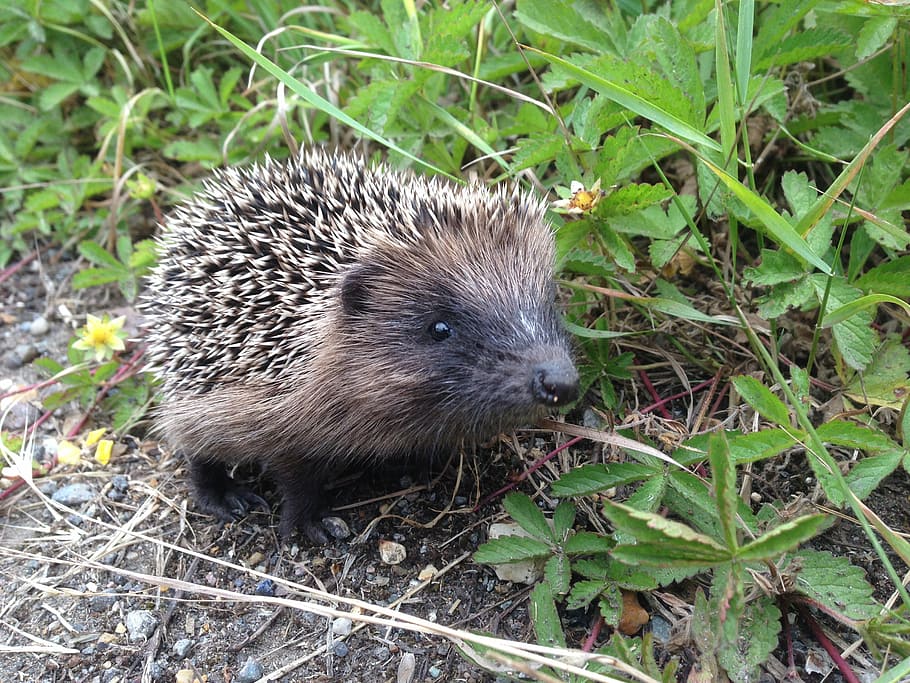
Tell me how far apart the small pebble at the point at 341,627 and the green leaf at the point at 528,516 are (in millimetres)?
793

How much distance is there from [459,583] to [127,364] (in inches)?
97.1

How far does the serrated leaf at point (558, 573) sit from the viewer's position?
2881 mm

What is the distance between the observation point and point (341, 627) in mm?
3154

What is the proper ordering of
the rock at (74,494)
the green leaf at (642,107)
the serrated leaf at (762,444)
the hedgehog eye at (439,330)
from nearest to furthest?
1. the serrated leaf at (762,444)
2. the green leaf at (642,107)
3. the hedgehog eye at (439,330)
4. the rock at (74,494)

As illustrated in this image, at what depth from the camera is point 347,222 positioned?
134 inches

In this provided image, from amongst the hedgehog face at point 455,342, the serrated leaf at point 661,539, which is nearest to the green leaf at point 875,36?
the hedgehog face at point 455,342

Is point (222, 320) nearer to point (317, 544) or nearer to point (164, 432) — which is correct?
point (164, 432)

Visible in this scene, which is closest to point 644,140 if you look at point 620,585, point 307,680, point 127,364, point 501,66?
point 501,66

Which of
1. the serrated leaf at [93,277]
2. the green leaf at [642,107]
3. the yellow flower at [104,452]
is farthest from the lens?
the serrated leaf at [93,277]

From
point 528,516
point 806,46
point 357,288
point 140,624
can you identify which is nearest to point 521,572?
point 528,516

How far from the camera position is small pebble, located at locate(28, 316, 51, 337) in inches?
200

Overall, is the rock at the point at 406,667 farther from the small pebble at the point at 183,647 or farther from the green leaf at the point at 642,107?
the green leaf at the point at 642,107

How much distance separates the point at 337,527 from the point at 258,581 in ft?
1.34

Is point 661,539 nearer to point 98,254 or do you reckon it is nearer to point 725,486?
point 725,486
